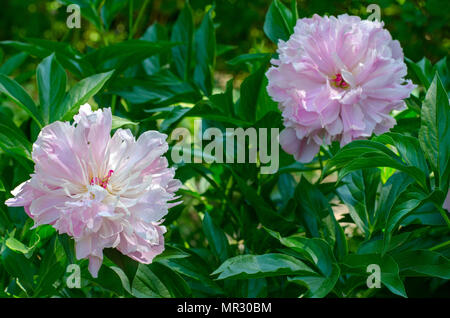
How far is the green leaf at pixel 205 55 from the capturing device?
1216mm

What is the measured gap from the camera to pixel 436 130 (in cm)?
81

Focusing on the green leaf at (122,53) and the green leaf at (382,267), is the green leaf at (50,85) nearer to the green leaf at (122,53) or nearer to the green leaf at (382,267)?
the green leaf at (122,53)

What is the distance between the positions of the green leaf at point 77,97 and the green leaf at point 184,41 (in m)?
0.33

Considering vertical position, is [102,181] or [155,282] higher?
[102,181]

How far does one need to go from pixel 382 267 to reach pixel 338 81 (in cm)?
30

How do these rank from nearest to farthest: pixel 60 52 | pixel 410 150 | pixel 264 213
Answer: pixel 410 150, pixel 264 213, pixel 60 52

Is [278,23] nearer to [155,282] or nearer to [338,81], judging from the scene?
[338,81]

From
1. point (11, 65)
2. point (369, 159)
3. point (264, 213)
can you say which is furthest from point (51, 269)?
point (11, 65)

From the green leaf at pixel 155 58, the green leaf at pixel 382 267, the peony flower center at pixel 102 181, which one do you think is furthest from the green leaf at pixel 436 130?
the green leaf at pixel 155 58

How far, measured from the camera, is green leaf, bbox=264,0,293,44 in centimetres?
109

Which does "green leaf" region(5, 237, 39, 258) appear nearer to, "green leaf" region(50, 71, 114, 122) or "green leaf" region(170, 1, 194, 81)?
"green leaf" region(50, 71, 114, 122)

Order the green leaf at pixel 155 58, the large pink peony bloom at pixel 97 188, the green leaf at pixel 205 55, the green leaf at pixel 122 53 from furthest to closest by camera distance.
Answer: the green leaf at pixel 155 58
the green leaf at pixel 205 55
the green leaf at pixel 122 53
the large pink peony bloom at pixel 97 188

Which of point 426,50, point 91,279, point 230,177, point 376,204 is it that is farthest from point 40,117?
point 426,50

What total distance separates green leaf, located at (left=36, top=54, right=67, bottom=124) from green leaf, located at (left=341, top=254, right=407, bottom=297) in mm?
500
